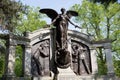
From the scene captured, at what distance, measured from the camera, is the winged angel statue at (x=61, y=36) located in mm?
14453

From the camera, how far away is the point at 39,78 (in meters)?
14.0

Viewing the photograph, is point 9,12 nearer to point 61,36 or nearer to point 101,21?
point 61,36

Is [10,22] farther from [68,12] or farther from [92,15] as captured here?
[92,15]

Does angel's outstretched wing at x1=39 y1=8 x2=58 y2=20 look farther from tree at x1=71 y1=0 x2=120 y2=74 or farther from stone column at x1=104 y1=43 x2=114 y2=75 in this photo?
tree at x1=71 y1=0 x2=120 y2=74

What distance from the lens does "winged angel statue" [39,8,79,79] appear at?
47.4ft

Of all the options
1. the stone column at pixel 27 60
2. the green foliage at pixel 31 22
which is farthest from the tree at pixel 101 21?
the stone column at pixel 27 60

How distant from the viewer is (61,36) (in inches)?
586

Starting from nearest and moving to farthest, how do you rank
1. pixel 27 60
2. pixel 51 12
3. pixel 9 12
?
pixel 9 12 → pixel 27 60 → pixel 51 12

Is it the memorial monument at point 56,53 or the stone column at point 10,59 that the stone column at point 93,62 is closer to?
the memorial monument at point 56,53

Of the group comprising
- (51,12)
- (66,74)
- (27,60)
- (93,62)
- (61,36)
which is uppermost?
(51,12)

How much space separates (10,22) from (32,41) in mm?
1935

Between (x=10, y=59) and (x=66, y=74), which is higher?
(x=10, y=59)

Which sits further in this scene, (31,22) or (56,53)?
(31,22)

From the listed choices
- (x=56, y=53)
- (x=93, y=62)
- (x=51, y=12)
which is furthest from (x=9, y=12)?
(x=93, y=62)
